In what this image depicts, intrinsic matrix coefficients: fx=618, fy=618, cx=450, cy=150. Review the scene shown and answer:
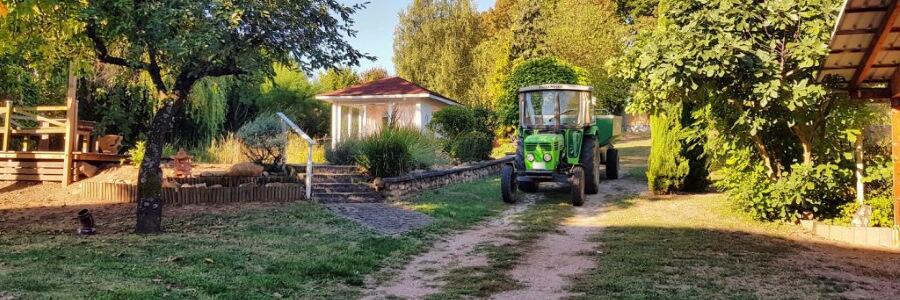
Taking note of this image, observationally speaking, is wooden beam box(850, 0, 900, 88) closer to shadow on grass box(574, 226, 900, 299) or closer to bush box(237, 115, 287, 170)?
shadow on grass box(574, 226, 900, 299)

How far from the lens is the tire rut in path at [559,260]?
17.1 ft

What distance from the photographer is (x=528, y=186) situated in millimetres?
13273

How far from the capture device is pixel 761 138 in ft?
31.4

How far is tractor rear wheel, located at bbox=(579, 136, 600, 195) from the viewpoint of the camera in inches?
478

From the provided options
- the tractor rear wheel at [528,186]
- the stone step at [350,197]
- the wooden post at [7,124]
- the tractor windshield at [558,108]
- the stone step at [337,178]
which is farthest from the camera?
the tractor rear wheel at [528,186]

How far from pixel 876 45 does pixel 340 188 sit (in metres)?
8.06

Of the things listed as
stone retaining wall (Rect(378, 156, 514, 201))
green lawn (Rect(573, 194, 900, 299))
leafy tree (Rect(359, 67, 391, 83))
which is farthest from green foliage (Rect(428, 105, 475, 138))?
leafy tree (Rect(359, 67, 391, 83))

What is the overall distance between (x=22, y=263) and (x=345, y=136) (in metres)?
9.20

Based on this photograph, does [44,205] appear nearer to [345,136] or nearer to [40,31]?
[40,31]

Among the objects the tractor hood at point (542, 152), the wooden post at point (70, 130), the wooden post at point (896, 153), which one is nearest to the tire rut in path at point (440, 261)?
the tractor hood at point (542, 152)

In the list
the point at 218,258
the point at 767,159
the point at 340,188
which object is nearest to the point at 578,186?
the point at 767,159

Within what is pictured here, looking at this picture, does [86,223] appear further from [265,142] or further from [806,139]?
[806,139]

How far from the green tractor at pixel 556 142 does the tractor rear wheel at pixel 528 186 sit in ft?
0.07

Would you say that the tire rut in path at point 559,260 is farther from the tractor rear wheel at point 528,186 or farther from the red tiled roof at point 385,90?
the red tiled roof at point 385,90
